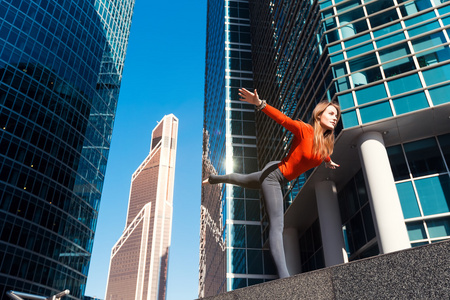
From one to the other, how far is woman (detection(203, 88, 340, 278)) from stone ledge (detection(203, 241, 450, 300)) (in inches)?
35.8

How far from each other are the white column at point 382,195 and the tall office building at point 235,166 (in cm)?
1964

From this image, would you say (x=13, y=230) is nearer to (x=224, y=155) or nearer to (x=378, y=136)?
(x=224, y=155)

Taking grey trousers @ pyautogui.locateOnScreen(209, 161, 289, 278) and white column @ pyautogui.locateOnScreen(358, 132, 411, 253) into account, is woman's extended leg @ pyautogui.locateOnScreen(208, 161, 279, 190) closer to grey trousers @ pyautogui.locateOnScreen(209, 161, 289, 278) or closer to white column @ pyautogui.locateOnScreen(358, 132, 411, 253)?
grey trousers @ pyautogui.locateOnScreen(209, 161, 289, 278)

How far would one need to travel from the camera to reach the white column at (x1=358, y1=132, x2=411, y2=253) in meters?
19.5

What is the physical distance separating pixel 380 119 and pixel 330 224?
7771 millimetres

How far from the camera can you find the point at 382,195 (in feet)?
67.4

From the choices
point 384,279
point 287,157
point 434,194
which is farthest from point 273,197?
point 434,194

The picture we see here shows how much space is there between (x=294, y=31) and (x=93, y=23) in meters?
57.3

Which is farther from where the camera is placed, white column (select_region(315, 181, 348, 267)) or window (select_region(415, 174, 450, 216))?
white column (select_region(315, 181, 348, 267))

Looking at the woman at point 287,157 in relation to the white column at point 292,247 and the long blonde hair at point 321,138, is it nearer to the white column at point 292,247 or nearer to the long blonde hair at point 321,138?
the long blonde hair at point 321,138

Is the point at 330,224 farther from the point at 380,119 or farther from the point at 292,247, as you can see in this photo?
the point at 292,247

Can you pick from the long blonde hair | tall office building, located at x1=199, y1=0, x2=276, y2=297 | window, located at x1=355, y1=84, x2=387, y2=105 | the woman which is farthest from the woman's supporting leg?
tall office building, located at x1=199, y1=0, x2=276, y2=297

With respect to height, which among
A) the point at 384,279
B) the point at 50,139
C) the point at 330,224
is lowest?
the point at 384,279

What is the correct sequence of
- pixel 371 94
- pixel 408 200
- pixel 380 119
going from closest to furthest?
1. pixel 408 200
2. pixel 380 119
3. pixel 371 94
